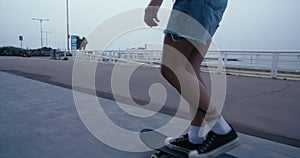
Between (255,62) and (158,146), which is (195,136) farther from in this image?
(255,62)

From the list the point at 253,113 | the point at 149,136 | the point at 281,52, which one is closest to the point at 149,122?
the point at 149,136

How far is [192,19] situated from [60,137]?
1.36m

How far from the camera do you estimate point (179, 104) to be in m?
2.94

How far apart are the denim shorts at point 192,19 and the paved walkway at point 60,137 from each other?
843 millimetres

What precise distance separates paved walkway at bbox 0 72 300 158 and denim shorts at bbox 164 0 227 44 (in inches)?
33.2

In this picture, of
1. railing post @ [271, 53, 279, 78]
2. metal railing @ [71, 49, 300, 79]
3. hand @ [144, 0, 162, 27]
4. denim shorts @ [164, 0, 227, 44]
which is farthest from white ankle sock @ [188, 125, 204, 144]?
railing post @ [271, 53, 279, 78]

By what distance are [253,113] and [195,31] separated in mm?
1917

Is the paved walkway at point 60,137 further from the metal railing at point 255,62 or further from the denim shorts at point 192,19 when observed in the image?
the metal railing at point 255,62

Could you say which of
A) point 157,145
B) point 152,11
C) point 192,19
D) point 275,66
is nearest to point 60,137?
point 157,145

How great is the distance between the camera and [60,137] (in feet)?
5.54

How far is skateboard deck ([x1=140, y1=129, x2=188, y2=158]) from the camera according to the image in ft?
4.07

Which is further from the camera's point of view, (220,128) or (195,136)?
(195,136)

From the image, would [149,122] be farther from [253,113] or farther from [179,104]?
[253,113]

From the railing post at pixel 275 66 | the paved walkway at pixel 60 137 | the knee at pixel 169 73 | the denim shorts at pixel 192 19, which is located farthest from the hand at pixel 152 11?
the railing post at pixel 275 66
